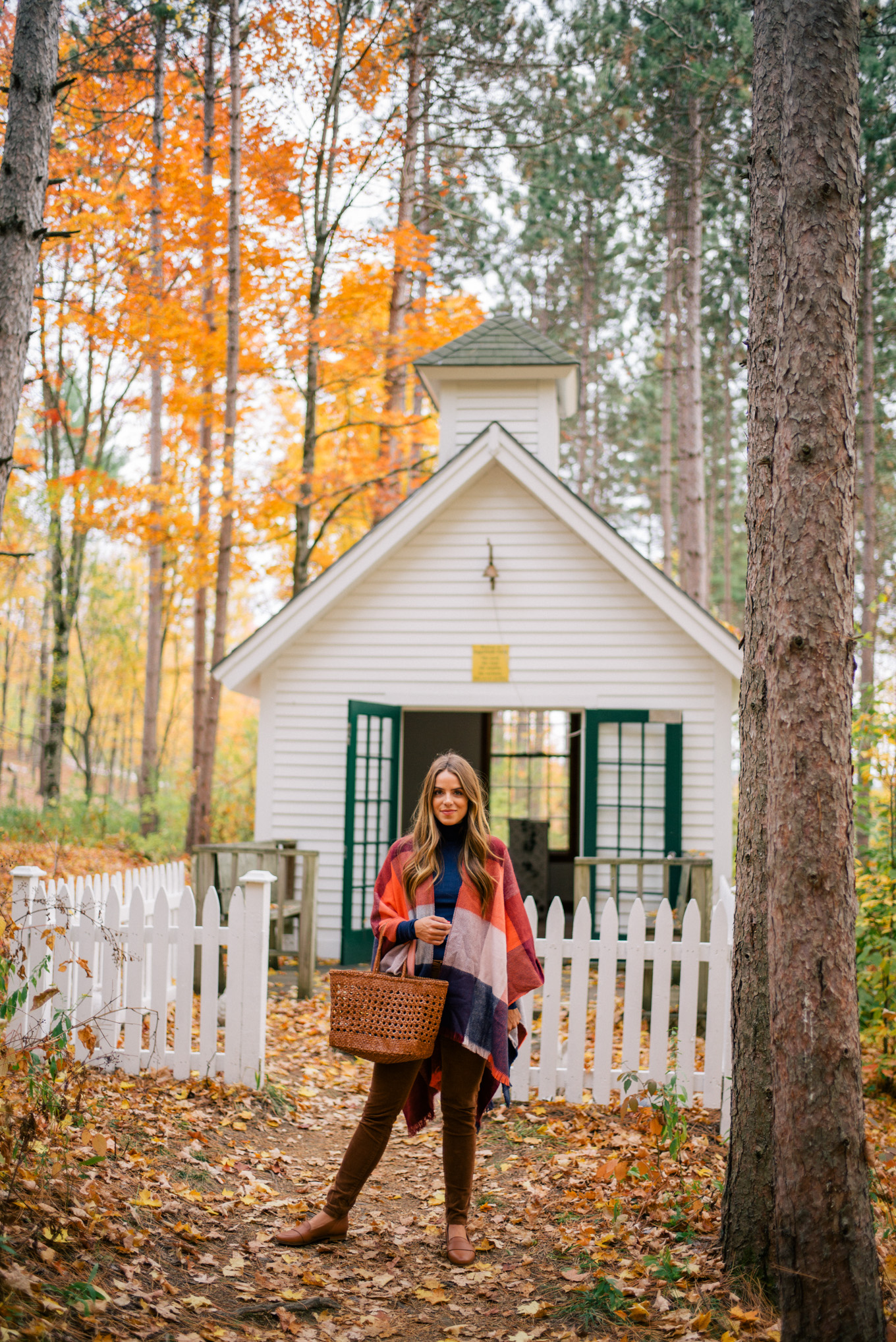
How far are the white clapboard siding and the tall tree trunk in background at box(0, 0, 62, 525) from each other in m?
4.77

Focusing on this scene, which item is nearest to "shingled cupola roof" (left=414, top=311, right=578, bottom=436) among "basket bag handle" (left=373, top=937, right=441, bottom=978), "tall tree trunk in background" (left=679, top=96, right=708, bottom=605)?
"tall tree trunk in background" (left=679, top=96, right=708, bottom=605)

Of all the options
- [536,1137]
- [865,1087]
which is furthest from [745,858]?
[865,1087]

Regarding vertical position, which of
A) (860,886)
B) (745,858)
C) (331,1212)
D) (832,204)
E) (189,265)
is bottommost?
(331,1212)

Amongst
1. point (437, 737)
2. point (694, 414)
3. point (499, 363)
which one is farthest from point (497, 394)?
point (437, 737)

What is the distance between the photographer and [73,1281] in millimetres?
3023

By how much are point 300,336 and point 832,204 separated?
1213 centimetres

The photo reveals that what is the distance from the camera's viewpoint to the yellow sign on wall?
9906 mm

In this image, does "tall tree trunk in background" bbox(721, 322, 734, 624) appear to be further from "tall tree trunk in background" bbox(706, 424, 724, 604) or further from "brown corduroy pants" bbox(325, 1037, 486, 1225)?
"brown corduroy pants" bbox(325, 1037, 486, 1225)

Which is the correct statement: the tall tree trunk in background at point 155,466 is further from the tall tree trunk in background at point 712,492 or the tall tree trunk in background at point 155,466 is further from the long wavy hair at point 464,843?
the tall tree trunk in background at point 712,492

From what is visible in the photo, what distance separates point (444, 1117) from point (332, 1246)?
652mm

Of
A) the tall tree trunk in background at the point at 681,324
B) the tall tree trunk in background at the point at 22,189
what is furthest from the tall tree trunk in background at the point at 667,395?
the tall tree trunk in background at the point at 22,189

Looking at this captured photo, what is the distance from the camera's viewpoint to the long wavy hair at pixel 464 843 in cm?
376

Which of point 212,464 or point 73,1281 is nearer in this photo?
point 73,1281

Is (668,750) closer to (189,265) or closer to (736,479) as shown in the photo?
(189,265)
